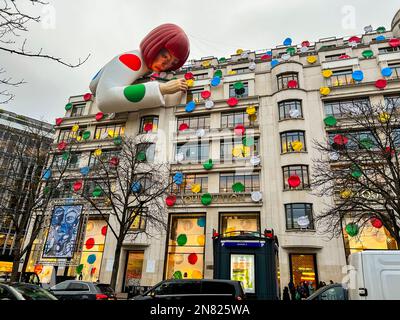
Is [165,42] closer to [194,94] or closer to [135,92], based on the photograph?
[194,94]

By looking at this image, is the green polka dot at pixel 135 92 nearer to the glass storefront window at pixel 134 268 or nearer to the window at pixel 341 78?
the glass storefront window at pixel 134 268

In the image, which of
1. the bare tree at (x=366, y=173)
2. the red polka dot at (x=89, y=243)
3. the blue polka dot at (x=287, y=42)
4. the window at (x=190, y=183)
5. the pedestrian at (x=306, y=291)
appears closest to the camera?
the bare tree at (x=366, y=173)

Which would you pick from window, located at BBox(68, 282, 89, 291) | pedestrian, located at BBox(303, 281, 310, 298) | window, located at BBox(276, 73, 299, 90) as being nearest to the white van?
window, located at BBox(68, 282, 89, 291)

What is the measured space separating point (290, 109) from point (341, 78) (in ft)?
21.8

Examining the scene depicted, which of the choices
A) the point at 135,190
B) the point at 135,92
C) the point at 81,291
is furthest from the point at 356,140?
the point at 135,92

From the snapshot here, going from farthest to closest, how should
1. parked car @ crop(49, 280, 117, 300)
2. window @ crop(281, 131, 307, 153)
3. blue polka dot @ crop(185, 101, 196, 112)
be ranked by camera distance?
blue polka dot @ crop(185, 101, 196, 112)
window @ crop(281, 131, 307, 153)
parked car @ crop(49, 280, 117, 300)

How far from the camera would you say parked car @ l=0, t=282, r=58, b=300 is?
7524 mm

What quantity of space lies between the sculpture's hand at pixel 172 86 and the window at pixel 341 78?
617 inches

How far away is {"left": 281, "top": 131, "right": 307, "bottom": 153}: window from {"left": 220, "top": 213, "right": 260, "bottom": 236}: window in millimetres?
6890

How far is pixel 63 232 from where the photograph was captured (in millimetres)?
20625

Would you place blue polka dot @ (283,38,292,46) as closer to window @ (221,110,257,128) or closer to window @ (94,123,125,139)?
window @ (221,110,257,128)

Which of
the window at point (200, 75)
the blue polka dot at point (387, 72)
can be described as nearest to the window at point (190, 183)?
the window at point (200, 75)

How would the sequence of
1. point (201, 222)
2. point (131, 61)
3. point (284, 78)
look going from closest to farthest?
point (201, 222)
point (284, 78)
point (131, 61)

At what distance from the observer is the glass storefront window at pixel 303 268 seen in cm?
2264
